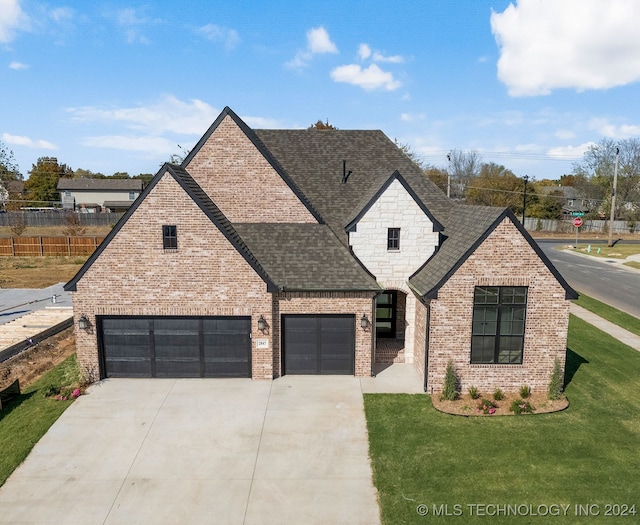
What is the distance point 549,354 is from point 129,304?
46.1ft

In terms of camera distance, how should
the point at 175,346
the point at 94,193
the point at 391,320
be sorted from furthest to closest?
the point at 94,193, the point at 391,320, the point at 175,346

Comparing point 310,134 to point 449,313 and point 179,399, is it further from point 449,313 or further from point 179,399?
point 179,399

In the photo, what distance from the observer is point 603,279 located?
35281 millimetres

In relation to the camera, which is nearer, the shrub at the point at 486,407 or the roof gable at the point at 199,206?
the shrub at the point at 486,407

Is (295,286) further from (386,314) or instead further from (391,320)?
(391,320)

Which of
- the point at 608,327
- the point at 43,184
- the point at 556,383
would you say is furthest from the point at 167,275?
the point at 43,184

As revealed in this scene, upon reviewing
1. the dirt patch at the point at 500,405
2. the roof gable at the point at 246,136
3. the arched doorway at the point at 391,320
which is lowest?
the dirt patch at the point at 500,405

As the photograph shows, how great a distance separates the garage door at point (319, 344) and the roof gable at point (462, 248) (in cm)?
297

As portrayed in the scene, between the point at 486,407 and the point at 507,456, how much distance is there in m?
2.44

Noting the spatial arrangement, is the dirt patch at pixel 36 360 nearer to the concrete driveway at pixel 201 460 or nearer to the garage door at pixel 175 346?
the garage door at pixel 175 346

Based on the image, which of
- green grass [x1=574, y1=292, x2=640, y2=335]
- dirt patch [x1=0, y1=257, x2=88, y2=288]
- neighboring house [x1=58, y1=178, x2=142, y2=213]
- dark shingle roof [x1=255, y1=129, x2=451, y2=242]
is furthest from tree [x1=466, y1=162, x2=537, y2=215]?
neighboring house [x1=58, y1=178, x2=142, y2=213]

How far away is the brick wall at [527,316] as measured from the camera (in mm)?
13750

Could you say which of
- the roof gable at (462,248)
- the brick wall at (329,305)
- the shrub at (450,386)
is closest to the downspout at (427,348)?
the roof gable at (462,248)

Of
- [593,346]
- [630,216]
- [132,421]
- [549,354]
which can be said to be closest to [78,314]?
[132,421]
